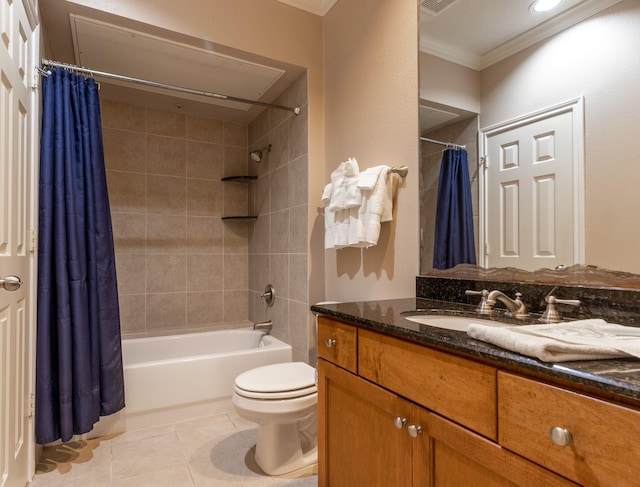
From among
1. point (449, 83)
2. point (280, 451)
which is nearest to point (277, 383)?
point (280, 451)

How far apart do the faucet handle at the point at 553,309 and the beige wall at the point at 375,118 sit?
64 cm

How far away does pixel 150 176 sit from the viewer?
307cm

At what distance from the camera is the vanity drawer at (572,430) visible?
0.55 m

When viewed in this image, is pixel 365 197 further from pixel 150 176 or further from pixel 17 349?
pixel 150 176

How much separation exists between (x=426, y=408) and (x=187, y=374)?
5.96ft

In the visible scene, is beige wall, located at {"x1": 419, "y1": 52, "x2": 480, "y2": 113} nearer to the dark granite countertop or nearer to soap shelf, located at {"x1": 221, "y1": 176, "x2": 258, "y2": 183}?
the dark granite countertop

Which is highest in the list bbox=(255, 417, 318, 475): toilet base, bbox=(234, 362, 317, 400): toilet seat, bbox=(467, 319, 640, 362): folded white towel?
bbox=(467, 319, 640, 362): folded white towel

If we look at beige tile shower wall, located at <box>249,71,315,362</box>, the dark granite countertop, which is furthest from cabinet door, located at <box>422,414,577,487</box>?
beige tile shower wall, located at <box>249,71,315,362</box>

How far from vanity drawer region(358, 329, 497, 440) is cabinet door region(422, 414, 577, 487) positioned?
1.0 inches

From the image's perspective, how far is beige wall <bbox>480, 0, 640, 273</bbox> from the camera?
106 cm

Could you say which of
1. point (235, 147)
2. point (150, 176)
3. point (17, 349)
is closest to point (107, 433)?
point (17, 349)

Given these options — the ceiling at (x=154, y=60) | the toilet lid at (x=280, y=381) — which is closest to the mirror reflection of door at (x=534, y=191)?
the toilet lid at (x=280, y=381)

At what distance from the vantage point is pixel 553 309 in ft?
3.67

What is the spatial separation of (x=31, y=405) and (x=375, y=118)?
2117 mm
